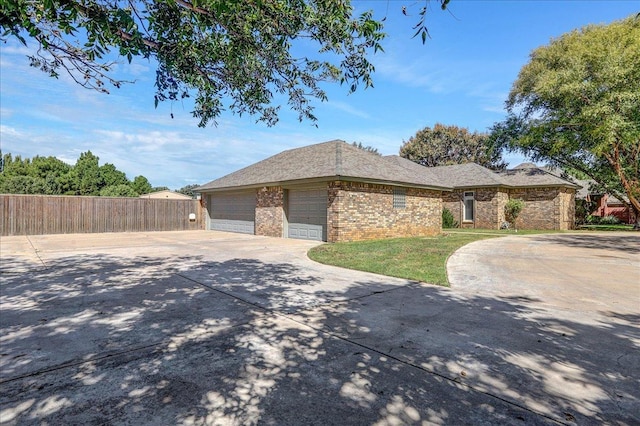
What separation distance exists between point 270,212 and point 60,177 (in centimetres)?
4158

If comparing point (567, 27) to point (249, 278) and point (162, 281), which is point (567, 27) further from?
point (162, 281)

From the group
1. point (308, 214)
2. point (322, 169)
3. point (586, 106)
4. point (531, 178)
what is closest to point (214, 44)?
point (322, 169)

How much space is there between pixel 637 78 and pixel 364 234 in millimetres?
16274

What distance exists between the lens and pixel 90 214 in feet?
63.8

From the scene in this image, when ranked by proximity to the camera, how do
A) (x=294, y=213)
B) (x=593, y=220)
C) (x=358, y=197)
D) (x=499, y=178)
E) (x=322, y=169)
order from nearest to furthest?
(x=358, y=197), (x=322, y=169), (x=294, y=213), (x=499, y=178), (x=593, y=220)

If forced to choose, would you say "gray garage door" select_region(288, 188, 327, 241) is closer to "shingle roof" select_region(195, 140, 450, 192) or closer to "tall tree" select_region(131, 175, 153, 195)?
"shingle roof" select_region(195, 140, 450, 192)

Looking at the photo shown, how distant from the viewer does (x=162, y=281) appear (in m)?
6.66

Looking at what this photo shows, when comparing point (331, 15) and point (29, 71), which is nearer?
point (331, 15)

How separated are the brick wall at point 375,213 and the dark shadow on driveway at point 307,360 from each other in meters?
8.45

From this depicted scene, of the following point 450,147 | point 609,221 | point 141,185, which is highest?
point 450,147

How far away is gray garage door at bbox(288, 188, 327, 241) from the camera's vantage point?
48.7 feet

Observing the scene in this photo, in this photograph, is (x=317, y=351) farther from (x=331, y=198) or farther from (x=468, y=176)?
(x=468, y=176)

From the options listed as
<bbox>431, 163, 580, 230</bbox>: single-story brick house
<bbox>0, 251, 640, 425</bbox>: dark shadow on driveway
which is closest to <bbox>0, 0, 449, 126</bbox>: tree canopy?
<bbox>0, 251, 640, 425</bbox>: dark shadow on driveway

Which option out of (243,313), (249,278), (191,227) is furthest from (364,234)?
(191,227)
